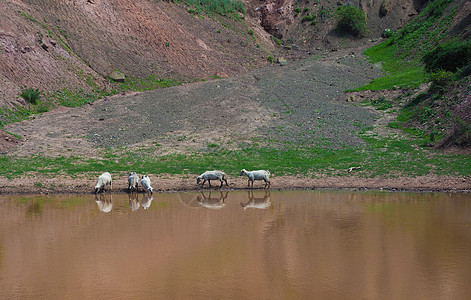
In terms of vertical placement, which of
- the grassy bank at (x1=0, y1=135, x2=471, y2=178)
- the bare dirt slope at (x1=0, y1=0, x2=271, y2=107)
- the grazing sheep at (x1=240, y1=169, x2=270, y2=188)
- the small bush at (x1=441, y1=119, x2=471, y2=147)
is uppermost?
the bare dirt slope at (x1=0, y1=0, x2=271, y2=107)

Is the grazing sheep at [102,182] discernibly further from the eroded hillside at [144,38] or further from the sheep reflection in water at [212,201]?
the eroded hillside at [144,38]

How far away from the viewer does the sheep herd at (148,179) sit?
26.7m

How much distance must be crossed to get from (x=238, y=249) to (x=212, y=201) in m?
8.72

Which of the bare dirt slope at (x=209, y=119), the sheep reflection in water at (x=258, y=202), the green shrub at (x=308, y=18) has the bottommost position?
the sheep reflection in water at (x=258, y=202)

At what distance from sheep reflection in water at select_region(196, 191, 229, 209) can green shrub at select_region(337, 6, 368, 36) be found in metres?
67.4

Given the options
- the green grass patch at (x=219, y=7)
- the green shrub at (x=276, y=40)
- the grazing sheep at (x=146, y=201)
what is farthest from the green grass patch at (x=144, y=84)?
the green shrub at (x=276, y=40)

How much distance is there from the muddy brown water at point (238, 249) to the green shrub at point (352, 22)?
6714 cm

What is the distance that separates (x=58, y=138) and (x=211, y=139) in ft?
35.4

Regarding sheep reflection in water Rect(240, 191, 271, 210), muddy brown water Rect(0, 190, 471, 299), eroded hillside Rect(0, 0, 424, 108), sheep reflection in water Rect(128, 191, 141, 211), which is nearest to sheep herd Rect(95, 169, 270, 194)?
sheep reflection in water Rect(128, 191, 141, 211)

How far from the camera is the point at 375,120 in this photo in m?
42.1

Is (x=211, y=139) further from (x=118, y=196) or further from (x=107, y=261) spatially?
(x=107, y=261)

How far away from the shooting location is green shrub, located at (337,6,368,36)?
86.8 metres

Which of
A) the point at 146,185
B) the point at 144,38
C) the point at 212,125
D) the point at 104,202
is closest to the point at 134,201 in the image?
the point at 104,202

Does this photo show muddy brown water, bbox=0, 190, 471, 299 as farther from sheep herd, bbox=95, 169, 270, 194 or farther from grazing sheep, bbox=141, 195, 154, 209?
sheep herd, bbox=95, 169, 270, 194
